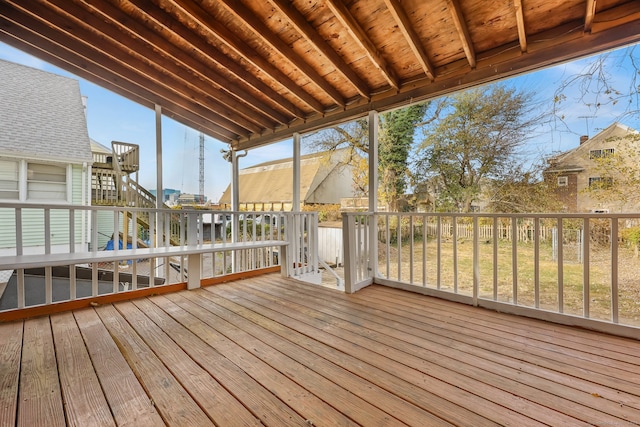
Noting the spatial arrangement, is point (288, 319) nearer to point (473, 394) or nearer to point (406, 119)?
point (473, 394)

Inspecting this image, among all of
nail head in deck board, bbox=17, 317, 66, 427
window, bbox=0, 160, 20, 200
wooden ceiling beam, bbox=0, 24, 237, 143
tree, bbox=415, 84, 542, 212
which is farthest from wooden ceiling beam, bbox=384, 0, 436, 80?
window, bbox=0, 160, 20, 200

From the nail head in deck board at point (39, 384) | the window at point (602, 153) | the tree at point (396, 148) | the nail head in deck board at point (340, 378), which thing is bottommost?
the nail head in deck board at point (340, 378)

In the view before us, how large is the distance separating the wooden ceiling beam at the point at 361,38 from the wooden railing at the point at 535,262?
154cm

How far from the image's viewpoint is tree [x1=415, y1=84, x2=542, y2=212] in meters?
3.89

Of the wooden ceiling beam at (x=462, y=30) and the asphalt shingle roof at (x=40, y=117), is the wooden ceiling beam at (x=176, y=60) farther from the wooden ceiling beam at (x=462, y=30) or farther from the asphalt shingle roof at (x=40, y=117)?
the asphalt shingle roof at (x=40, y=117)

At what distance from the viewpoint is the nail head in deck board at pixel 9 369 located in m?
1.20

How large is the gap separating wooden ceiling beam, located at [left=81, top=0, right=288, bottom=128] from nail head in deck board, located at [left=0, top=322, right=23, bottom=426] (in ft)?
9.48

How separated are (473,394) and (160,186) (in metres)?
4.55

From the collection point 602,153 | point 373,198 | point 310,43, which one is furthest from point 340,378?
point 602,153

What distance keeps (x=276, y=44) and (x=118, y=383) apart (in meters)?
3.00

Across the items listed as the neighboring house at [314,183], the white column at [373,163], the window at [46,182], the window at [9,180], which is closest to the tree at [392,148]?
the neighboring house at [314,183]

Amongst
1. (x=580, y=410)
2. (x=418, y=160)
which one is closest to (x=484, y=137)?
(x=418, y=160)

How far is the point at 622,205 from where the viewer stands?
108 inches

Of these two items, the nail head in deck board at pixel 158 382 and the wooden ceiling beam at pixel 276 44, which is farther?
the wooden ceiling beam at pixel 276 44
